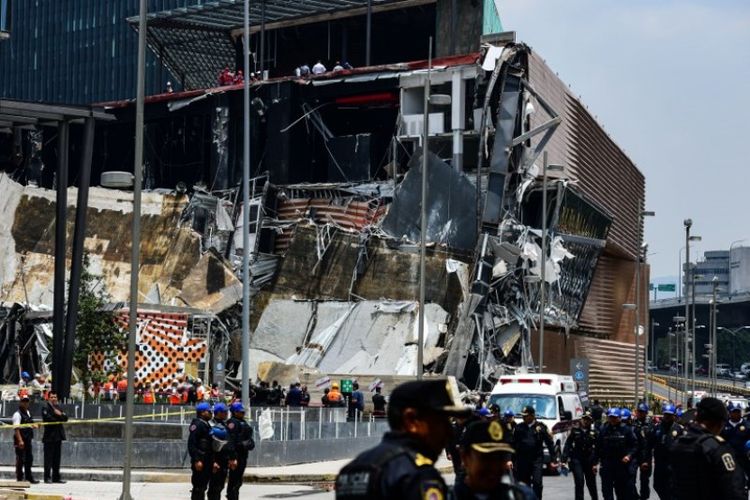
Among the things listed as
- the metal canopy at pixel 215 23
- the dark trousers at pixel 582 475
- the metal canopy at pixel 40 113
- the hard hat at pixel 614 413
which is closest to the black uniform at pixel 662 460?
the hard hat at pixel 614 413

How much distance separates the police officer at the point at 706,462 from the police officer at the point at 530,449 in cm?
1195

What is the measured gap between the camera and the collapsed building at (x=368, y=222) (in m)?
57.5

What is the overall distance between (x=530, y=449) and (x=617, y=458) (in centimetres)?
151

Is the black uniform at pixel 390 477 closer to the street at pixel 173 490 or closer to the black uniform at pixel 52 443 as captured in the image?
the street at pixel 173 490

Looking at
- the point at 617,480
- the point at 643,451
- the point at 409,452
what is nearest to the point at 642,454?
the point at 643,451

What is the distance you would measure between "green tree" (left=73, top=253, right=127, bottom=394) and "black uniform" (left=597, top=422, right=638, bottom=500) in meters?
30.3

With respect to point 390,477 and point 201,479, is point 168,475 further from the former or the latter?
point 390,477

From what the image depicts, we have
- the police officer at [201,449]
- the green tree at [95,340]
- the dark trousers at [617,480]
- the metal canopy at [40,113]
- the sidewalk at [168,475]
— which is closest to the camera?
the police officer at [201,449]

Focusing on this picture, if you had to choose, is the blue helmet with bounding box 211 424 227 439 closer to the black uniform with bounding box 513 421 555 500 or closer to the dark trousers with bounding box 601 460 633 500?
the black uniform with bounding box 513 421 555 500

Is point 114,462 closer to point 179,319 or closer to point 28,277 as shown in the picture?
point 179,319

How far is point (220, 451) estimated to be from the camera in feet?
63.8

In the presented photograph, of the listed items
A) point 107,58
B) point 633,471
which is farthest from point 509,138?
point 107,58

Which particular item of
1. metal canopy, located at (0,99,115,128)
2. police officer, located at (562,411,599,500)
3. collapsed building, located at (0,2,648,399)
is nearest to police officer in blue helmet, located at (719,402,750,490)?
police officer, located at (562,411,599,500)

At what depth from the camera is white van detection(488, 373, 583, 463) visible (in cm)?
3350
